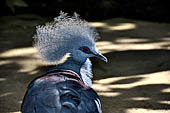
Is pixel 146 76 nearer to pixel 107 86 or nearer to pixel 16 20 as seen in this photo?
pixel 107 86

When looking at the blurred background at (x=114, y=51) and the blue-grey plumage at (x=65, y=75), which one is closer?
the blue-grey plumage at (x=65, y=75)

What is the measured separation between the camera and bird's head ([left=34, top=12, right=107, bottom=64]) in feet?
10.9

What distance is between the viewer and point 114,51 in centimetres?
557

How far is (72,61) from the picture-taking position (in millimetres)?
3412

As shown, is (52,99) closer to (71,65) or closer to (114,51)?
(71,65)

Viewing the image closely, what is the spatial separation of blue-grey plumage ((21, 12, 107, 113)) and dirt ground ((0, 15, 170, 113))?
0.71m

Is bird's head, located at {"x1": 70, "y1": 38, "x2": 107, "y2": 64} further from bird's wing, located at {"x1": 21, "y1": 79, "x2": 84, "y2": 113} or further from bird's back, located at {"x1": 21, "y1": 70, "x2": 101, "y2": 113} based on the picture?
bird's wing, located at {"x1": 21, "y1": 79, "x2": 84, "y2": 113}

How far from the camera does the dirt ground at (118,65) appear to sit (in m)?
4.01

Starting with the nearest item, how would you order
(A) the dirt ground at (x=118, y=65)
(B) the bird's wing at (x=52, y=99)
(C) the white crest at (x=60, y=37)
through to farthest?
(B) the bird's wing at (x=52, y=99) → (C) the white crest at (x=60, y=37) → (A) the dirt ground at (x=118, y=65)

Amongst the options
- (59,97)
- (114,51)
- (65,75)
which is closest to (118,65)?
(114,51)

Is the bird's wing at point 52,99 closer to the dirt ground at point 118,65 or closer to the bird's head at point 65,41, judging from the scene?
the bird's head at point 65,41

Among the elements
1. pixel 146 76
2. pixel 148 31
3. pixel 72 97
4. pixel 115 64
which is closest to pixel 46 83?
pixel 72 97

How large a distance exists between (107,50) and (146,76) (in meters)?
1.05

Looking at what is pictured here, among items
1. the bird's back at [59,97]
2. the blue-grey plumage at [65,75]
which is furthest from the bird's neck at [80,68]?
the bird's back at [59,97]
